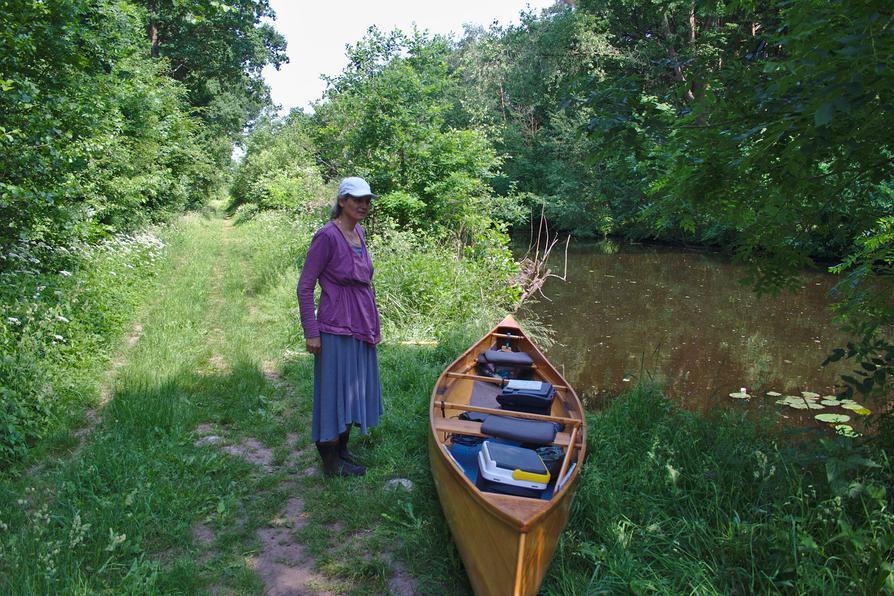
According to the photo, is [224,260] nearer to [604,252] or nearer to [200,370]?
[200,370]

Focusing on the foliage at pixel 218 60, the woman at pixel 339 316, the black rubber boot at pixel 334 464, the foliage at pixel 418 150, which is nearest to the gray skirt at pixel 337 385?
the woman at pixel 339 316

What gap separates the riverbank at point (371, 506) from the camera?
279 cm

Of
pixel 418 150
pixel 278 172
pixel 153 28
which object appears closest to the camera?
pixel 418 150

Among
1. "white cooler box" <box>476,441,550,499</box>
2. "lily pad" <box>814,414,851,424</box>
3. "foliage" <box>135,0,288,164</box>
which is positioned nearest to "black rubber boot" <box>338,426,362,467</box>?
"white cooler box" <box>476,441,550,499</box>

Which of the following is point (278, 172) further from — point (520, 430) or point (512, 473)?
point (512, 473)

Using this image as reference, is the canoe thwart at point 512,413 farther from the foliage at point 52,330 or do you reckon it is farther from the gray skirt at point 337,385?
the foliage at point 52,330

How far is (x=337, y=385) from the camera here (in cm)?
379

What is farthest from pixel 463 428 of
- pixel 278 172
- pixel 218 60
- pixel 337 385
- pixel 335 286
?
pixel 218 60

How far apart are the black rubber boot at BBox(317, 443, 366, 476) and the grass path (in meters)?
0.09

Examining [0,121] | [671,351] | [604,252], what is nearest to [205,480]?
[0,121]

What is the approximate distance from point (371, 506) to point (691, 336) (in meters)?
8.25

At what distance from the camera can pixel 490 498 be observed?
2.69 meters

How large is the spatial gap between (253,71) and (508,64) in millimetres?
13627

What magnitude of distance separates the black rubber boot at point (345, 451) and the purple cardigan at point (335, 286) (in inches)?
27.2
